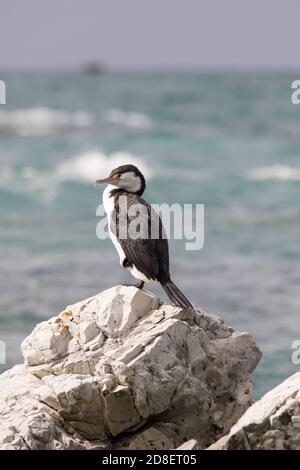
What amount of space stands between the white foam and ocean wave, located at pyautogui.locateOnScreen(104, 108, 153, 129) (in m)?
8.19

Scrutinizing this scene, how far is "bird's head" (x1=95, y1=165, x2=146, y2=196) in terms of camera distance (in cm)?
1080

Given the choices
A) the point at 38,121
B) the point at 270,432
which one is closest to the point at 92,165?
the point at 38,121

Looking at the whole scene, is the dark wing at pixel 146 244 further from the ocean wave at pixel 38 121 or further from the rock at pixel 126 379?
the ocean wave at pixel 38 121

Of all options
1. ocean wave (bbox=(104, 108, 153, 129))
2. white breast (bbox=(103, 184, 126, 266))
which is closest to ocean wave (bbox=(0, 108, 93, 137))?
ocean wave (bbox=(104, 108, 153, 129))

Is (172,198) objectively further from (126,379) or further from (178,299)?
(126,379)

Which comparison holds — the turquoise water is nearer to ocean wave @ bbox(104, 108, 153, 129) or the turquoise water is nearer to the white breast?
ocean wave @ bbox(104, 108, 153, 129)

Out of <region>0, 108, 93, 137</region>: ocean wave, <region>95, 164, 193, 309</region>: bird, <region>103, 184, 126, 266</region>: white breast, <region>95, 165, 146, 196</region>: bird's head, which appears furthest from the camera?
<region>0, 108, 93, 137</region>: ocean wave

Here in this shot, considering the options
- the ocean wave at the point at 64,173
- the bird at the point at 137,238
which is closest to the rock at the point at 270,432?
the bird at the point at 137,238

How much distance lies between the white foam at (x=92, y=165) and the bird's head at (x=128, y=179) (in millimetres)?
23788

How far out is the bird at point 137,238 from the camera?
1024cm

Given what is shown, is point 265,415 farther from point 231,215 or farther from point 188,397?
point 231,215

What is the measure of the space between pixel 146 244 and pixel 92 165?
2769 cm

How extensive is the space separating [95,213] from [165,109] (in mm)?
27469

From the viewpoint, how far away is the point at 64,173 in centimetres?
3625
